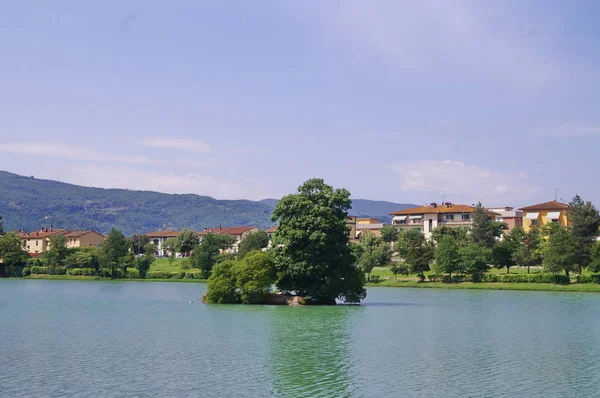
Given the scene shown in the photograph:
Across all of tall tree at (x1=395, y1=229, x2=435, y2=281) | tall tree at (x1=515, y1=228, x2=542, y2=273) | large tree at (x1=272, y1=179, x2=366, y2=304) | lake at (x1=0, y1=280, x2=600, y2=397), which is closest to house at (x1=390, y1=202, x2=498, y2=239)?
tall tree at (x1=515, y1=228, x2=542, y2=273)

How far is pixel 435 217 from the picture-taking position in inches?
6978

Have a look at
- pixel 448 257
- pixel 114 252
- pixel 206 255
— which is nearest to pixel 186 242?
pixel 114 252

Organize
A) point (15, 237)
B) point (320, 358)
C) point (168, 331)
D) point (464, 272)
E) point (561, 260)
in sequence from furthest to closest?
point (15, 237)
point (464, 272)
point (561, 260)
point (168, 331)
point (320, 358)

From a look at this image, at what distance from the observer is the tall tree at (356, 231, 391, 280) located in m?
125

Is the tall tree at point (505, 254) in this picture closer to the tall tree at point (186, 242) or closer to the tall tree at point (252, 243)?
the tall tree at point (252, 243)

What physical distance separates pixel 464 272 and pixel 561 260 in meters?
16.4

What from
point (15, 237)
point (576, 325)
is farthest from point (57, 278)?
point (576, 325)

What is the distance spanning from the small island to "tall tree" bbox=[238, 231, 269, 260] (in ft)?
189

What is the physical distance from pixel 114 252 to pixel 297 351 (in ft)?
346

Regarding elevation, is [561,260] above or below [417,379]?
above

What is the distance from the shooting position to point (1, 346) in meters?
41.7

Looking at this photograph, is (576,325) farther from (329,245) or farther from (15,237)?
(15,237)

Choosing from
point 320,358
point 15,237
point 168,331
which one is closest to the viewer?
point 320,358

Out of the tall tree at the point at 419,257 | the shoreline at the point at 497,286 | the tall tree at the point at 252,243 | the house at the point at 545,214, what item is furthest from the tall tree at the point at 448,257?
the house at the point at 545,214
